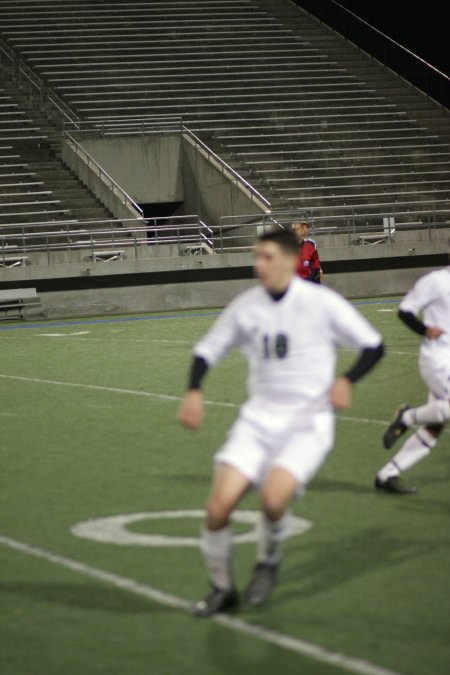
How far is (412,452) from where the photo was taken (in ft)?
26.7

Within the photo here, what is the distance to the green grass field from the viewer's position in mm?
5129

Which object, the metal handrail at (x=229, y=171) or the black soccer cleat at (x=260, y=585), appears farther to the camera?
the metal handrail at (x=229, y=171)

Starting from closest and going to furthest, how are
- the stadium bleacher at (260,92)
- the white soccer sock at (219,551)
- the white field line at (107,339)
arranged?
the white soccer sock at (219,551) < the white field line at (107,339) < the stadium bleacher at (260,92)

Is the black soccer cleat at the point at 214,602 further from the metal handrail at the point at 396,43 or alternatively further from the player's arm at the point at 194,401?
the metal handrail at the point at 396,43

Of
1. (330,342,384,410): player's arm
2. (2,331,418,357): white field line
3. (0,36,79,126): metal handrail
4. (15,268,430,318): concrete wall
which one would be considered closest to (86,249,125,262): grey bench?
(15,268,430,318): concrete wall

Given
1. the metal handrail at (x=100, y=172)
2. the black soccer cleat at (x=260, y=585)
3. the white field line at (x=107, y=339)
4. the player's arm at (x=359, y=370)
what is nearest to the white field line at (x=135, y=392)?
the white field line at (x=107, y=339)

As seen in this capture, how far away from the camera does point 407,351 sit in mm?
17922

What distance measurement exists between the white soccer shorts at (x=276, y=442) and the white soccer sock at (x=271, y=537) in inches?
7.5

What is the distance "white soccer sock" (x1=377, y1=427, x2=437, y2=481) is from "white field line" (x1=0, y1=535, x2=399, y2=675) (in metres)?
2.50

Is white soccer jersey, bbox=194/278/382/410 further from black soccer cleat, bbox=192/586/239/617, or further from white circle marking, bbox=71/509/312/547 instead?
white circle marking, bbox=71/509/312/547

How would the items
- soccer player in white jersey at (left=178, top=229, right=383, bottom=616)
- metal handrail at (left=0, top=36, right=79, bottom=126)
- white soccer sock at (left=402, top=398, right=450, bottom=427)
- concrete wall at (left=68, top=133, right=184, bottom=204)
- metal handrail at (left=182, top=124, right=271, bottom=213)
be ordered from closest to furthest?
soccer player in white jersey at (left=178, top=229, right=383, bottom=616)
white soccer sock at (left=402, top=398, right=450, bottom=427)
metal handrail at (left=182, top=124, right=271, bottom=213)
concrete wall at (left=68, top=133, right=184, bottom=204)
metal handrail at (left=0, top=36, right=79, bottom=126)

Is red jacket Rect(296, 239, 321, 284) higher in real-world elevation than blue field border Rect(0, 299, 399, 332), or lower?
higher

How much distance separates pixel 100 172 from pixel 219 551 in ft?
95.2

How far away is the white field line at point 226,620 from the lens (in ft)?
16.1
